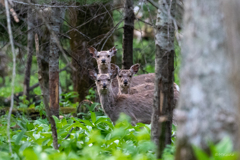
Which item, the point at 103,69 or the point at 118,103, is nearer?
the point at 118,103

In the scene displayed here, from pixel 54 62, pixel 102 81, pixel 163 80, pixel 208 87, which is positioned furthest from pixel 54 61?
pixel 208 87

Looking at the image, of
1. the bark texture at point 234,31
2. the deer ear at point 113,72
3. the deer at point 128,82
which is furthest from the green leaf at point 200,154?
the deer ear at point 113,72

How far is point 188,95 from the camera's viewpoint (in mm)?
2504

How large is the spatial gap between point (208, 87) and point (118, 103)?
499 centimetres

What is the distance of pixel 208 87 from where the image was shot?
2.43m

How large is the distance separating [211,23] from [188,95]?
60 centimetres

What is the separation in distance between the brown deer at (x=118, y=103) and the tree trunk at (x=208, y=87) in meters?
4.52

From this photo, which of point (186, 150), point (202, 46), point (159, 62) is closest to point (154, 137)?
point (159, 62)

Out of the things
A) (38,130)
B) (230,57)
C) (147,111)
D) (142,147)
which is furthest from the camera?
(147,111)

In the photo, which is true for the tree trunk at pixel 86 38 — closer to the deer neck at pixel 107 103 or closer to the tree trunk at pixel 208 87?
the deer neck at pixel 107 103

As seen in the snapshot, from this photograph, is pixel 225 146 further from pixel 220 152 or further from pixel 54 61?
pixel 54 61

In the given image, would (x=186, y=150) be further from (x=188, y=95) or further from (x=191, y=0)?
(x=191, y=0)

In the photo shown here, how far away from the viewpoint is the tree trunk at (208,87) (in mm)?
2424

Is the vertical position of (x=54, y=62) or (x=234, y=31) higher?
(x=234, y=31)
